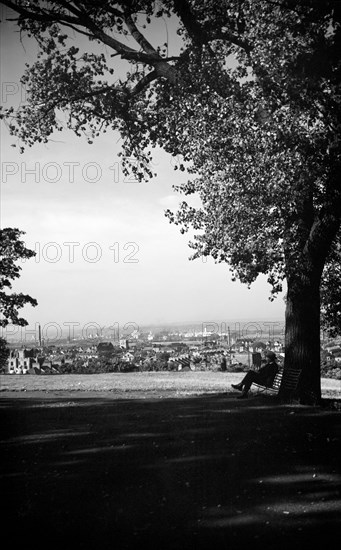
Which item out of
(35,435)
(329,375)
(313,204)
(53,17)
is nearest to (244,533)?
(35,435)

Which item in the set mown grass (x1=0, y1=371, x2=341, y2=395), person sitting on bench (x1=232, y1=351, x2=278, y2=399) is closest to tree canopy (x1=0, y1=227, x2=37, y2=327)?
mown grass (x1=0, y1=371, x2=341, y2=395)

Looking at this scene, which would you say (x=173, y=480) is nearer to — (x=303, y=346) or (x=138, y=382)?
(x=303, y=346)

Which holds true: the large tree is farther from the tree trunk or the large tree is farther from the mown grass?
the mown grass

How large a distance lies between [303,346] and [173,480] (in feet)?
23.1

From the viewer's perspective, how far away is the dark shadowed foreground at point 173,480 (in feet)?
14.9

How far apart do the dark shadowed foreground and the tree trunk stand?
1.95m

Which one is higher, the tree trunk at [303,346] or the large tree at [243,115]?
the large tree at [243,115]

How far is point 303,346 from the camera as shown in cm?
1207

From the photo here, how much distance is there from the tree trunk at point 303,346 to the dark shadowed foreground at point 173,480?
195 centimetres

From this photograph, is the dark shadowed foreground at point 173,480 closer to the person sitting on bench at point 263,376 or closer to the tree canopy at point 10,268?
the person sitting on bench at point 263,376

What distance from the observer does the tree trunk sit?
11906 millimetres

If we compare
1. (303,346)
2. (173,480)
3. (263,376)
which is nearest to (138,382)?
(263,376)

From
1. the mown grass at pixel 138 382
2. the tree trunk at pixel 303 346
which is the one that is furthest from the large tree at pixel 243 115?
the mown grass at pixel 138 382

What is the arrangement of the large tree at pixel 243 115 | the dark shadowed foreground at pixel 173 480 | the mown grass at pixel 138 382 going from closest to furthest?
the dark shadowed foreground at pixel 173 480 < the large tree at pixel 243 115 < the mown grass at pixel 138 382
